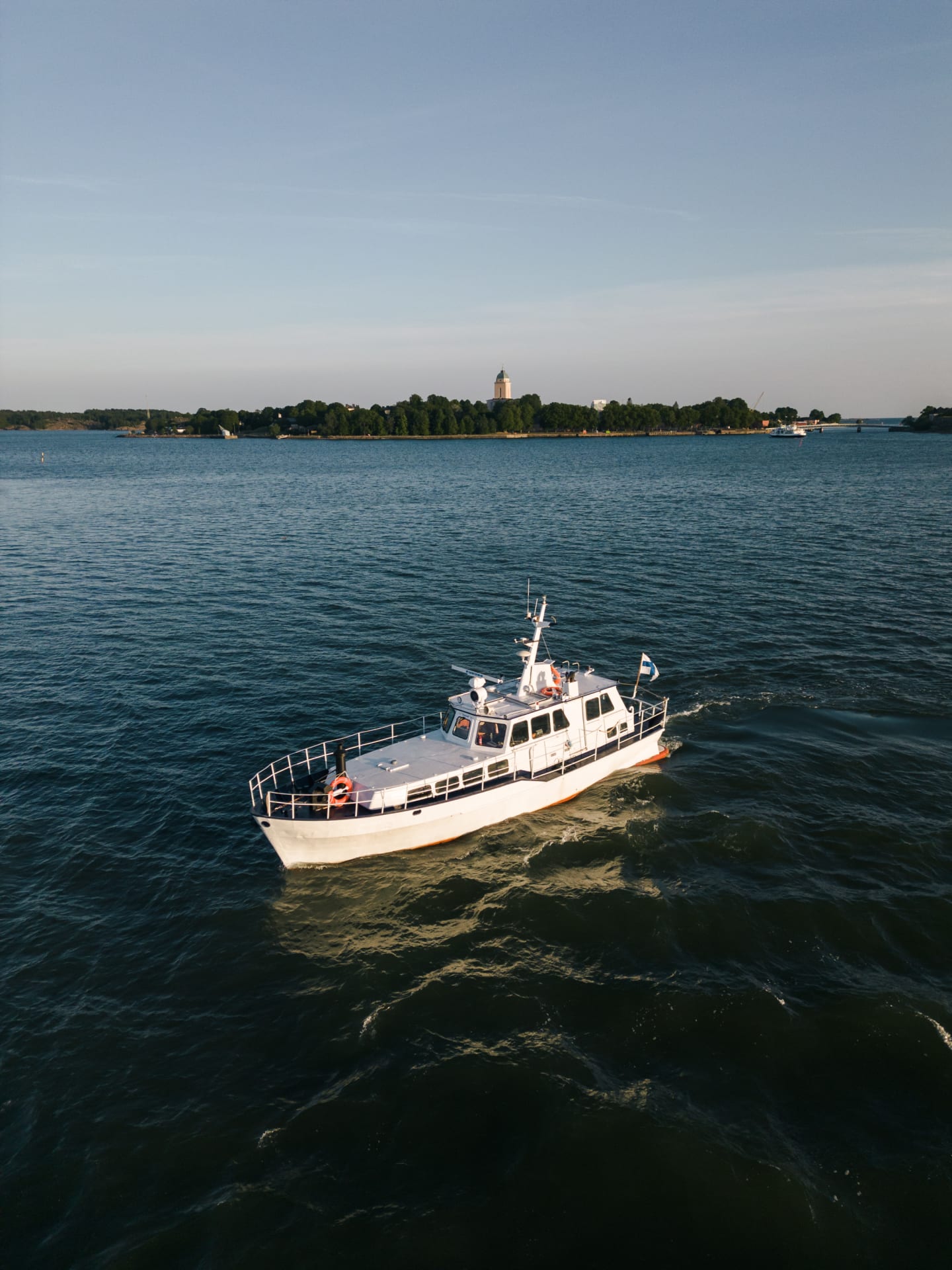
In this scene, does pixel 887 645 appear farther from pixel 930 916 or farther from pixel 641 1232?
pixel 641 1232

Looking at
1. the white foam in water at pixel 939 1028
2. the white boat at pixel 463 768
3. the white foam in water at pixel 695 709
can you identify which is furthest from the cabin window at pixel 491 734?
the white foam in water at pixel 939 1028

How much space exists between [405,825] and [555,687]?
8.53m

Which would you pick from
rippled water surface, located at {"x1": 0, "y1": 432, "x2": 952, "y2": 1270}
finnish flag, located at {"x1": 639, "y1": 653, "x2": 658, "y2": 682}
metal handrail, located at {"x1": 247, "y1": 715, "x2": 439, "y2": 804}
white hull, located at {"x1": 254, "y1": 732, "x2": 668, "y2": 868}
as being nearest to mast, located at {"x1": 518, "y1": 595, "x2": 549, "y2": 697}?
white hull, located at {"x1": 254, "y1": 732, "x2": 668, "y2": 868}

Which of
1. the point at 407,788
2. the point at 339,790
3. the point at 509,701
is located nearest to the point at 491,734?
the point at 509,701

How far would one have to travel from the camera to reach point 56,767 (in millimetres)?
30922

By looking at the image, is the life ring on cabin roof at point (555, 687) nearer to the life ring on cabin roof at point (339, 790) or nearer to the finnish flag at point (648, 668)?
the finnish flag at point (648, 668)

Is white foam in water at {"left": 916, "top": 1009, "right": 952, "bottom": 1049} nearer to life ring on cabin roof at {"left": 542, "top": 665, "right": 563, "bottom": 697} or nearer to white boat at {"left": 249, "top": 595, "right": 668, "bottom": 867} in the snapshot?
white boat at {"left": 249, "top": 595, "right": 668, "bottom": 867}

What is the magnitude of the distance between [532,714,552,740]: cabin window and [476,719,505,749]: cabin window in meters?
1.37

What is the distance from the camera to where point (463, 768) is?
2594cm

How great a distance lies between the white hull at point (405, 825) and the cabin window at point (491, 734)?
1.57 metres

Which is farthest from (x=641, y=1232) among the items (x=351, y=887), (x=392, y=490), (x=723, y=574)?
(x=392, y=490)

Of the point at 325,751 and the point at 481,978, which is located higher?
the point at 325,751

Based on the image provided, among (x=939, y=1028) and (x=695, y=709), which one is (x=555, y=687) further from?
(x=939, y=1028)

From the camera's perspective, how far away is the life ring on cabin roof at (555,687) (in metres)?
29.0
